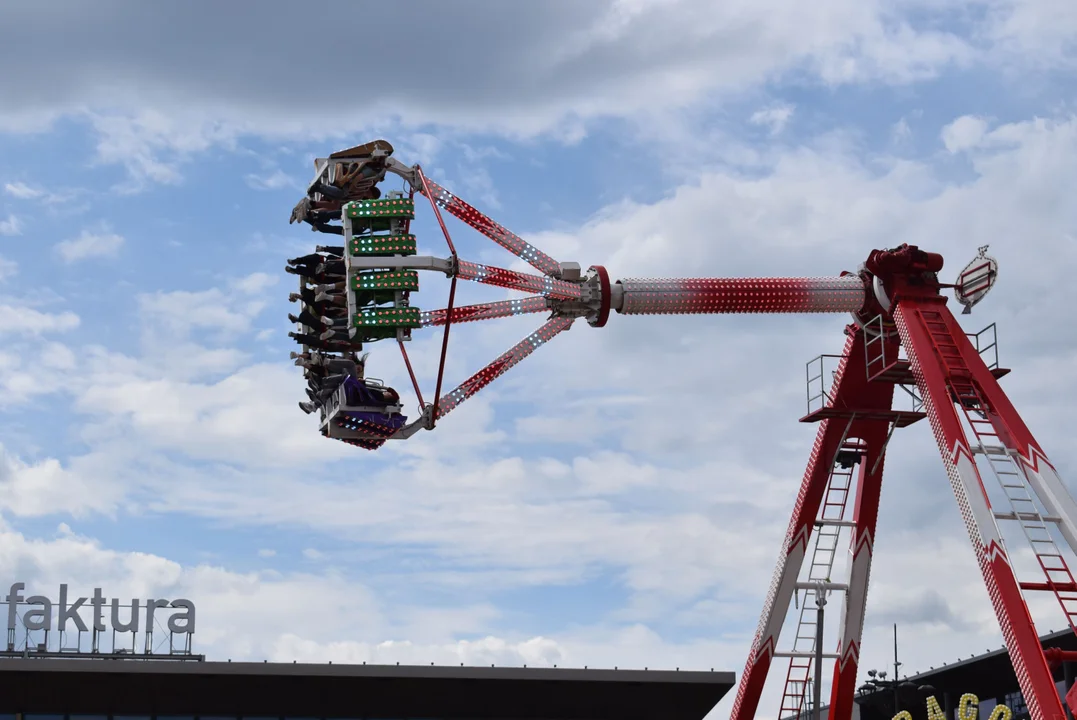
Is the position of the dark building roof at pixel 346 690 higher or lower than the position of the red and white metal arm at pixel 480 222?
lower

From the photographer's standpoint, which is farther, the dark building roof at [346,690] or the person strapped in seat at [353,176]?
the dark building roof at [346,690]

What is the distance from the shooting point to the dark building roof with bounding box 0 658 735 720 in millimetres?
49406

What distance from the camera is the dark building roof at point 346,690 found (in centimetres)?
4941

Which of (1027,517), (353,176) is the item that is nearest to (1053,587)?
(1027,517)

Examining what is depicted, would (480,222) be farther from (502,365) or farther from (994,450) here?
(994,450)

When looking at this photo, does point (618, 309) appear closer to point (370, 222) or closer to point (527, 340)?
point (527, 340)

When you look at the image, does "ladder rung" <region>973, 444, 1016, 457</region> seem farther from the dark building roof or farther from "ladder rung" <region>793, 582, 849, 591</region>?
the dark building roof

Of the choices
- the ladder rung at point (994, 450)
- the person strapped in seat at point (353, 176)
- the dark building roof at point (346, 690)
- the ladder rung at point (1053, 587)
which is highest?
the person strapped in seat at point (353, 176)

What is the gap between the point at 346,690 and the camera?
2010 inches

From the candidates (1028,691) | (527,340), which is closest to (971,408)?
(1028,691)

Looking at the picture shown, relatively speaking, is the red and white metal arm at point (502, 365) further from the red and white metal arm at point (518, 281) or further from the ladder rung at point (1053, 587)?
the ladder rung at point (1053, 587)

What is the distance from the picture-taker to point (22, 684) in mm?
49250

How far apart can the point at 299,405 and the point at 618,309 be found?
7818 mm

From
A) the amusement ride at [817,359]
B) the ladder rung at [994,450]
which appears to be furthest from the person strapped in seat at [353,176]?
the ladder rung at [994,450]
